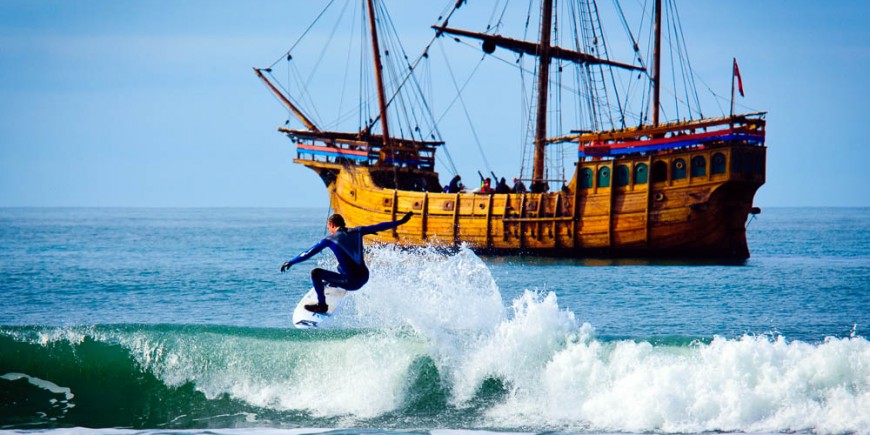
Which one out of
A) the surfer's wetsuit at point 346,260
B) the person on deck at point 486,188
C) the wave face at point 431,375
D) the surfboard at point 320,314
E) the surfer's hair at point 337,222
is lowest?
the wave face at point 431,375

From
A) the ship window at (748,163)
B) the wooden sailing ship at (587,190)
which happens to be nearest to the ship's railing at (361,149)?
the wooden sailing ship at (587,190)

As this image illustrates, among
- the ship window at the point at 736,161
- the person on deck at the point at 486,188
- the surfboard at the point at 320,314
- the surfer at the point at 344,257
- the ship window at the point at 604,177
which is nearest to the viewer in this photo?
the surfer at the point at 344,257

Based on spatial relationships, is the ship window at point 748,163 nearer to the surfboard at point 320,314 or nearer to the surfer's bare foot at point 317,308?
the surfboard at point 320,314

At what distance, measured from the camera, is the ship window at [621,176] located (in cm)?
3769

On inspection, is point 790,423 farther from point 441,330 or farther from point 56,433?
point 56,433

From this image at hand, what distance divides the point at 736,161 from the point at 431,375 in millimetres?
25005

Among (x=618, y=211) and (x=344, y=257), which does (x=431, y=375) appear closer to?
(x=344, y=257)

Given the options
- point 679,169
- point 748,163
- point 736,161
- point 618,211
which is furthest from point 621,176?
point 748,163

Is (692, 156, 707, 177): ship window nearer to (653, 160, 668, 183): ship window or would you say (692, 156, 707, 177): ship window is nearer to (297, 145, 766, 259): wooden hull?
(297, 145, 766, 259): wooden hull

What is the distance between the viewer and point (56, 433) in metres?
11.7

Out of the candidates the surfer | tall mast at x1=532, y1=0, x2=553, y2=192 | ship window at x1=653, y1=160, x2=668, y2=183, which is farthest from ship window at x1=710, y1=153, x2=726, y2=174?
the surfer

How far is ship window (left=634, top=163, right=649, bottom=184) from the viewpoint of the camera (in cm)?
3703

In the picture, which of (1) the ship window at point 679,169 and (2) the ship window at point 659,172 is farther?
(2) the ship window at point 659,172

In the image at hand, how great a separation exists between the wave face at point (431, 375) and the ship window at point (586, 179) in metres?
23.7
